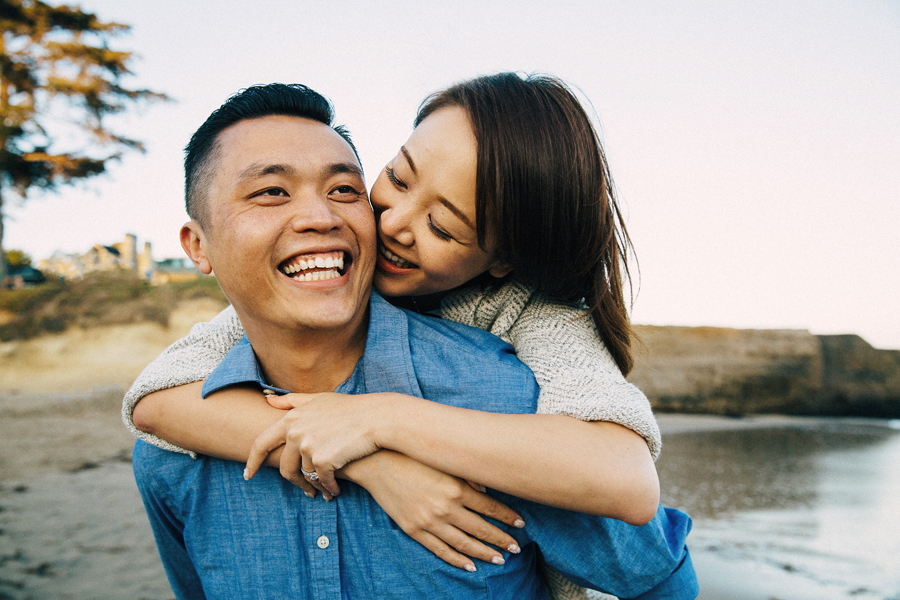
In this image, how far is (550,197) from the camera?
2000 millimetres

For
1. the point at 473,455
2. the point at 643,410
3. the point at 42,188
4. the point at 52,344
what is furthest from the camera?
the point at 42,188

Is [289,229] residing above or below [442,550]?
above

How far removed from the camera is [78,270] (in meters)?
10.8

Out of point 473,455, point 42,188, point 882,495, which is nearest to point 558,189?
point 473,455

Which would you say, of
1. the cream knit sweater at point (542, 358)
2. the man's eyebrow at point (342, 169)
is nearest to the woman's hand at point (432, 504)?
the cream knit sweater at point (542, 358)

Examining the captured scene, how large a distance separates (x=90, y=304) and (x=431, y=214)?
29.7 ft

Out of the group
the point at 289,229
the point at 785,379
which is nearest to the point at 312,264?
the point at 289,229

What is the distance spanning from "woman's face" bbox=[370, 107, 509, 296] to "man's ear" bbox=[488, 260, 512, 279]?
6cm

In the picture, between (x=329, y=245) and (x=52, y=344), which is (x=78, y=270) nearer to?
(x=52, y=344)

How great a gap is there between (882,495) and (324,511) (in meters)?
6.65

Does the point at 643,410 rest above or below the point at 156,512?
above

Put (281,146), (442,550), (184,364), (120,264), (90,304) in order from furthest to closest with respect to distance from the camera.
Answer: (120,264) < (90,304) < (184,364) < (281,146) < (442,550)

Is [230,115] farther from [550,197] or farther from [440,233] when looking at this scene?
[550,197]

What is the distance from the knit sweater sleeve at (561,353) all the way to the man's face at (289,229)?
0.50 metres
